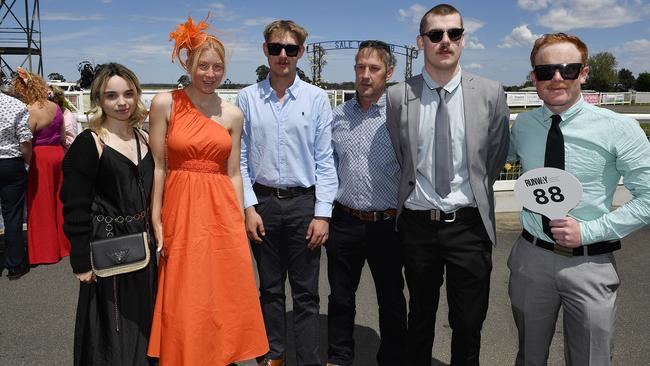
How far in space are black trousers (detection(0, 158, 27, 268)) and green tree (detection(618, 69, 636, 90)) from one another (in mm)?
103448

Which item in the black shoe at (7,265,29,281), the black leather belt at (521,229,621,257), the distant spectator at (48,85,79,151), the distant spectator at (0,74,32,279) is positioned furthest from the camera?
the distant spectator at (48,85,79,151)

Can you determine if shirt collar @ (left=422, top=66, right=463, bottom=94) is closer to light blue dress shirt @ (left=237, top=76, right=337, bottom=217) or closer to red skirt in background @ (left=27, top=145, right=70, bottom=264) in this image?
light blue dress shirt @ (left=237, top=76, right=337, bottom=217)

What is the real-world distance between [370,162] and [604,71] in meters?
97.8

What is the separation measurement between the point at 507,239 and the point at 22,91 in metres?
6.24

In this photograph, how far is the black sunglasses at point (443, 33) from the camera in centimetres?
267

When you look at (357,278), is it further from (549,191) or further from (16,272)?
(16,272)

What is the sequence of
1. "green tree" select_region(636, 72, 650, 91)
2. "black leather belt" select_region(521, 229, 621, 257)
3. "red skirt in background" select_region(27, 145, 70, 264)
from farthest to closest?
"green tree" select_region(636, 72, 650, 91) < "red skirt in background" select_region(27, 145, 70, 264) < "black leather belt" select_region(521, 229, 621, 257)

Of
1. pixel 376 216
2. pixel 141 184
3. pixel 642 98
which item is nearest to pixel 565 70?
pixel 376 216

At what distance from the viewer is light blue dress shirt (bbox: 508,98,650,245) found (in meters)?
2.22

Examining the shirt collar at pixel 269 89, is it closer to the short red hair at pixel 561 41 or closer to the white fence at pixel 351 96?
the white fence at pixel 351 96

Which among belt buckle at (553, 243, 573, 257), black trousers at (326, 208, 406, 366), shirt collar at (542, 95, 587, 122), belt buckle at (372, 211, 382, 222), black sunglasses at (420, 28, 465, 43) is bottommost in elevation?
black trousers at (326, 208, 406, 366)

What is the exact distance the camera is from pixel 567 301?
7.79ft

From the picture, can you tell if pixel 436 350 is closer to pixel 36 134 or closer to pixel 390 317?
pixel 390 317

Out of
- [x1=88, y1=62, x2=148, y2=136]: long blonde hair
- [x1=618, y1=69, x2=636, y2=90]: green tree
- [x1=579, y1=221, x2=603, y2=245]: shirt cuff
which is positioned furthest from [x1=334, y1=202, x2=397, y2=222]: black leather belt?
[x1=618, y1=69, x2=636, y2=90]: green tree
